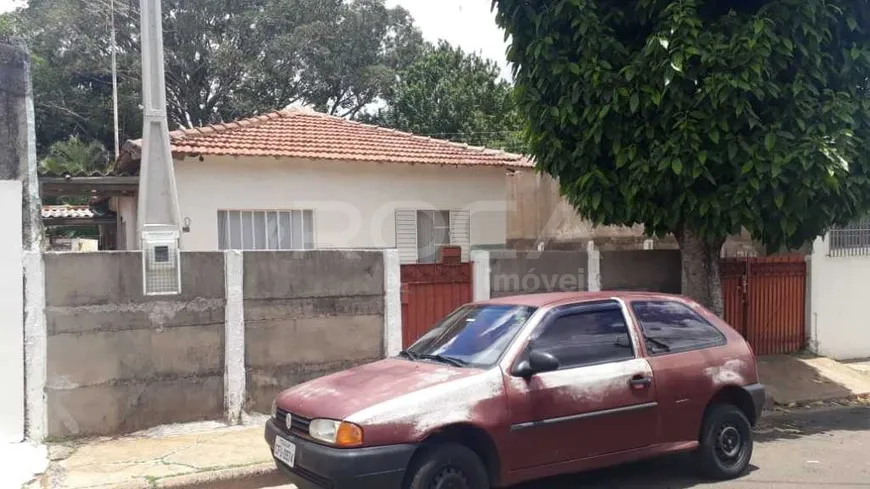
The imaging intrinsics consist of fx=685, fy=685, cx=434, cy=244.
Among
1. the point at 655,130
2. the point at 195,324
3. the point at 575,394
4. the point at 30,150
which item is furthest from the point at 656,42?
the point at 30,150

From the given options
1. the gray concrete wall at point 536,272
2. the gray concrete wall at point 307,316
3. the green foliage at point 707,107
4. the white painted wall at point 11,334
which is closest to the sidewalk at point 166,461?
the white painted wall at point 11,334

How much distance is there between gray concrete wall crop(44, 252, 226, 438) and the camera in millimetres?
6301

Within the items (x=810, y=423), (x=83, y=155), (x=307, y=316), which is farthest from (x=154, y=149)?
(x=83, y=155)

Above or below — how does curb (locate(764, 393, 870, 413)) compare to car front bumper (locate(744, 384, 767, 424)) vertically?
below

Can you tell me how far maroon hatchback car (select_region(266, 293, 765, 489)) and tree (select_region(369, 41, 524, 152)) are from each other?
19.5 meters

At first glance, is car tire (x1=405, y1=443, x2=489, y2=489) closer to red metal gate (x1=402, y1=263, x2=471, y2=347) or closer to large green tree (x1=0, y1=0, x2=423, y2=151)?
red metal gate (x1=402, y1=263, x2=471, y2=347)

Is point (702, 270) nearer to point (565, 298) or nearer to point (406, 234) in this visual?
point (565, 298)

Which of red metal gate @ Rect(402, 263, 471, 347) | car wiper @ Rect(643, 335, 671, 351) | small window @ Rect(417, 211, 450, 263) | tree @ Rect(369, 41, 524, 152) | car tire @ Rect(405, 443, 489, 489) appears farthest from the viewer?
tree @ Rect(369, 41, 524, 152)

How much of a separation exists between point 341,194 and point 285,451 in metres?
7.92

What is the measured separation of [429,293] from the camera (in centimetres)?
814

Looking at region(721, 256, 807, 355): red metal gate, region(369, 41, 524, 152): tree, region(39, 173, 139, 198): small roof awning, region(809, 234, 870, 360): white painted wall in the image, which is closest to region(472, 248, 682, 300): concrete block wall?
region(721, 256, 807, 355): red metal gate

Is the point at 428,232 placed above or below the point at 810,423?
above

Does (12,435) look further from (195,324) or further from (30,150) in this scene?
(30,150)

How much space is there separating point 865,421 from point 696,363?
397 centimetres
